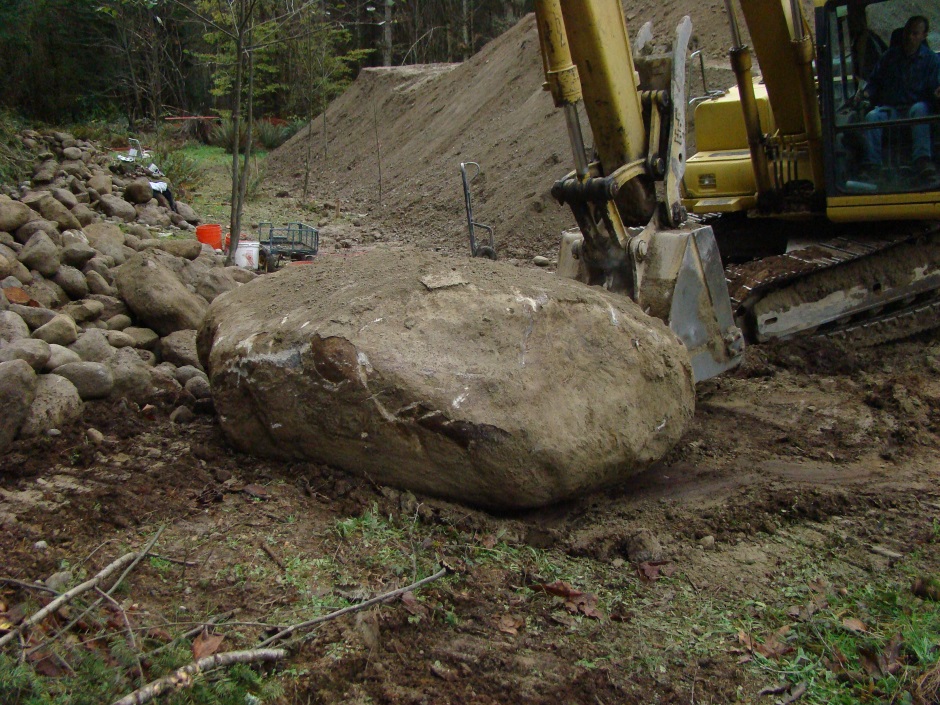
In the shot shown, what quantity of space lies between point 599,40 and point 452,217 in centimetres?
909

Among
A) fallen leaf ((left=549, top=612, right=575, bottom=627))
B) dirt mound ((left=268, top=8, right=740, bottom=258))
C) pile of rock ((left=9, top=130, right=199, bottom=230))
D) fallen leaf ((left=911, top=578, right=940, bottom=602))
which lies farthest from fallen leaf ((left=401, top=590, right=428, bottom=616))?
dirt mound ((left=268, top=8, right=740, bottom=258))

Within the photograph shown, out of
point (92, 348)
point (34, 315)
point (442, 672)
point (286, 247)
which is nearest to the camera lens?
point (442, 672)

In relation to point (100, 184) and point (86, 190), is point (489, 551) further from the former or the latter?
point (100, 184)

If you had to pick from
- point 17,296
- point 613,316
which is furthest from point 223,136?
point 613,316

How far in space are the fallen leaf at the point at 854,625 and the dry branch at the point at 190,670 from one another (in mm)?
1989

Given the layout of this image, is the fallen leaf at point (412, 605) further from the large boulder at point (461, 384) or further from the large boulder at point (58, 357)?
the large boulder at point (58, 357)

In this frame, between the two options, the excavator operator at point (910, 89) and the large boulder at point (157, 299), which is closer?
the excavator operator at point (910, 89)

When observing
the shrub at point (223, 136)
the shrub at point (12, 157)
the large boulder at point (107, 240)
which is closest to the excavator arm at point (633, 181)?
the large boulder at point (107, 240)

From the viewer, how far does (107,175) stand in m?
11.9

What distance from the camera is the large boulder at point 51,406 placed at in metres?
4.37

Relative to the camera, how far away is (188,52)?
19297 mm

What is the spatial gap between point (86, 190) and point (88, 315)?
16.1ft

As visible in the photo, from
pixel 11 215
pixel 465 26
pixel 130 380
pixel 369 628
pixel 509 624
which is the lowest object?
pixel 509 624

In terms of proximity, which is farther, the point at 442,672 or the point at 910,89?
the point at 910,89
